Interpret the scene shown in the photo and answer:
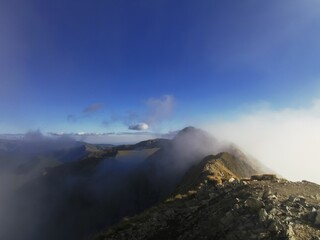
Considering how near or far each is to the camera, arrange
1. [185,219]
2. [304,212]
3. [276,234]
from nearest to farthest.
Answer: [276,234] < [304,212] < [185,219]

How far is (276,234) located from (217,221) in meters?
5.91

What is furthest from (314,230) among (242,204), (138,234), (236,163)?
(236,163)

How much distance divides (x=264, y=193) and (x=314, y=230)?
7.42 m

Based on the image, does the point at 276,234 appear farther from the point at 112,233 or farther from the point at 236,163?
the point at 236,163

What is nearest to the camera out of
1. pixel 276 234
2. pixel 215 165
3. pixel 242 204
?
pixel 276 234

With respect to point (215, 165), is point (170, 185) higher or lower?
lower

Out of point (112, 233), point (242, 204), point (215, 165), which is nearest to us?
point (242, 204)

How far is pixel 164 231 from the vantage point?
106 feet

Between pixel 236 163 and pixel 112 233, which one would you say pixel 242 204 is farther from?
pixel 236 163

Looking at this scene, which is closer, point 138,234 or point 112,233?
point 138,234

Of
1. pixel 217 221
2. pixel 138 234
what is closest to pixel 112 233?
pixel 138 234

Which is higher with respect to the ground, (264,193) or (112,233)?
(264,193)

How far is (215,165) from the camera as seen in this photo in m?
134

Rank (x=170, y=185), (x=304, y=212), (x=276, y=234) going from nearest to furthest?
(x=276, y=234)
(x=304, y=212)
(x=170, y=185)
